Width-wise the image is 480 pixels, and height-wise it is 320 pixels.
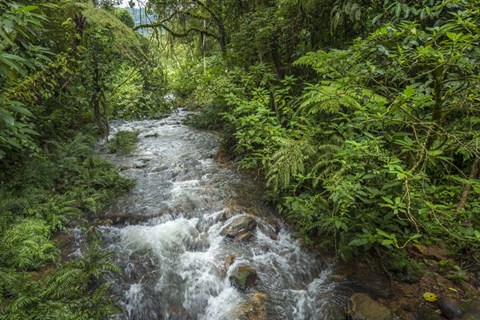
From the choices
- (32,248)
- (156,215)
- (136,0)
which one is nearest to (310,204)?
(156,215)

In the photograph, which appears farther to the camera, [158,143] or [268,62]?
[158,143]

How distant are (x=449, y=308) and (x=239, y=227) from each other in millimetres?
2670

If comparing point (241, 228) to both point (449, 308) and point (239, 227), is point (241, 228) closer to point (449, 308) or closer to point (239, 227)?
point (239, 227)

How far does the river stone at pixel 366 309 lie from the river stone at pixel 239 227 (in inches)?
68.0

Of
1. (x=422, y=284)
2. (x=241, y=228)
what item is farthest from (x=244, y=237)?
(x=422, y=284)

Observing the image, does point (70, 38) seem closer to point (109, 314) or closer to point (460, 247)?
point (109, 314)

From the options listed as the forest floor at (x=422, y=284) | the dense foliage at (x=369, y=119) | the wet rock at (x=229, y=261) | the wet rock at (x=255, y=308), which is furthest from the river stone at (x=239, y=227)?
the forest floor at (x=422, y=284)

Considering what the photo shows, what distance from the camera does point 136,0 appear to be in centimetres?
862

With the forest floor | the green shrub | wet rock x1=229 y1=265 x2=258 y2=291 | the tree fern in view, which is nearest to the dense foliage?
the tree fern

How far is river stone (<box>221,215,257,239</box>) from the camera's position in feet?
14.4

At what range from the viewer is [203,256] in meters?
4.08

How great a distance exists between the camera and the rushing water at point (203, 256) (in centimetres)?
342

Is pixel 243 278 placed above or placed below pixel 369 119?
below

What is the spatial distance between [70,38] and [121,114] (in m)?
4.88
